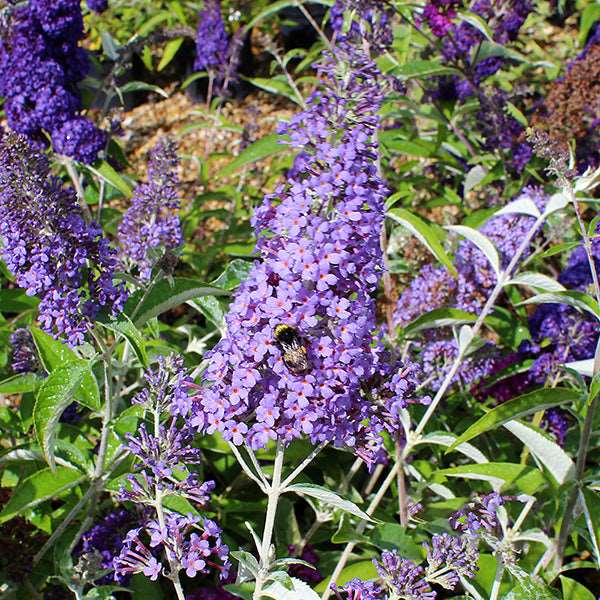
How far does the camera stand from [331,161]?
5.14 ft

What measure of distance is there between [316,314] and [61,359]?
1.13m

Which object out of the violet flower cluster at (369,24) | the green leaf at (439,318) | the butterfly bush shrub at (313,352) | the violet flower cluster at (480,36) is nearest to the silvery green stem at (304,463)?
the butterfly bush shrub at (313,352)

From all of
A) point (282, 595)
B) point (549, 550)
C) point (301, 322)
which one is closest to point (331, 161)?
point (301, 322)

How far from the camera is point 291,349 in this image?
58.9 inches

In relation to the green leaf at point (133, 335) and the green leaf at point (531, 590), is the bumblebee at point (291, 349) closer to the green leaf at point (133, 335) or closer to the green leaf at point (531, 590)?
the green leaf at point (133, 335)

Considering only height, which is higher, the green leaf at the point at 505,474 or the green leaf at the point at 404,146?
the green leaf at the point at 404,146

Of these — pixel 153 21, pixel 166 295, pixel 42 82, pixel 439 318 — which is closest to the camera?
pixel 166 295

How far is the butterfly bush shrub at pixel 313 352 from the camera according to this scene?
159 centimetres

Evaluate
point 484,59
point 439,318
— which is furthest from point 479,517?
point 484,59

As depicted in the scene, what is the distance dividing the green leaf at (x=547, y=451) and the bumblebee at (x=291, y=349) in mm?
945

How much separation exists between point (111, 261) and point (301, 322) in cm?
73

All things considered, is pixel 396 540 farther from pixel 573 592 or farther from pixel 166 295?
pixel 166 295

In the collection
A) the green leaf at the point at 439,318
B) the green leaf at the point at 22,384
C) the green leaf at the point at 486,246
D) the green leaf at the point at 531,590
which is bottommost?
the green leaf at the point at 531,590

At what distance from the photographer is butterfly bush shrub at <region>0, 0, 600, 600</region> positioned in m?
1.59
